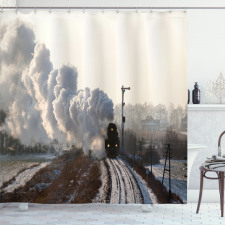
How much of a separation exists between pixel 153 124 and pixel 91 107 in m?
0.61

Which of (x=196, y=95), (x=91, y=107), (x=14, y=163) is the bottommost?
(x=14, y=163)

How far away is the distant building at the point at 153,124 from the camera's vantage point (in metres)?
3.81

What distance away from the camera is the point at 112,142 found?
3840 millimetres

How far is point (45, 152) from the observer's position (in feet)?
12.6

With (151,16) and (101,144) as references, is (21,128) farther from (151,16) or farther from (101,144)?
(151,16)

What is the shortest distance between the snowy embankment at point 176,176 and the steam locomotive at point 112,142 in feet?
1.19

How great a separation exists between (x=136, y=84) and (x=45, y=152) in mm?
1083

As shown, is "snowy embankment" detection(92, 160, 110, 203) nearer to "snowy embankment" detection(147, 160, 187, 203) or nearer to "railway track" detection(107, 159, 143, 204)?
"railway track" detection(107, 159, 143, 204)

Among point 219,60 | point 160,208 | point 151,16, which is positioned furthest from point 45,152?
point 219,60

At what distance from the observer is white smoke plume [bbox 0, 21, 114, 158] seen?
12.6ft

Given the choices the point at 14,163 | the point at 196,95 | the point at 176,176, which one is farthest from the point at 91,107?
the point at 196,95

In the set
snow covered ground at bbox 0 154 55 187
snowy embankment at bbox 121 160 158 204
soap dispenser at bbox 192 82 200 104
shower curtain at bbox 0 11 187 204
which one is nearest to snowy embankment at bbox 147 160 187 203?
shower curtain at bbox 0 11 187 204

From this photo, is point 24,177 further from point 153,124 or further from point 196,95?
point 196,95

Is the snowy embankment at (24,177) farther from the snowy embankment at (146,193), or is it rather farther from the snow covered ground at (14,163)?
the snowy embankment at (146,193)
